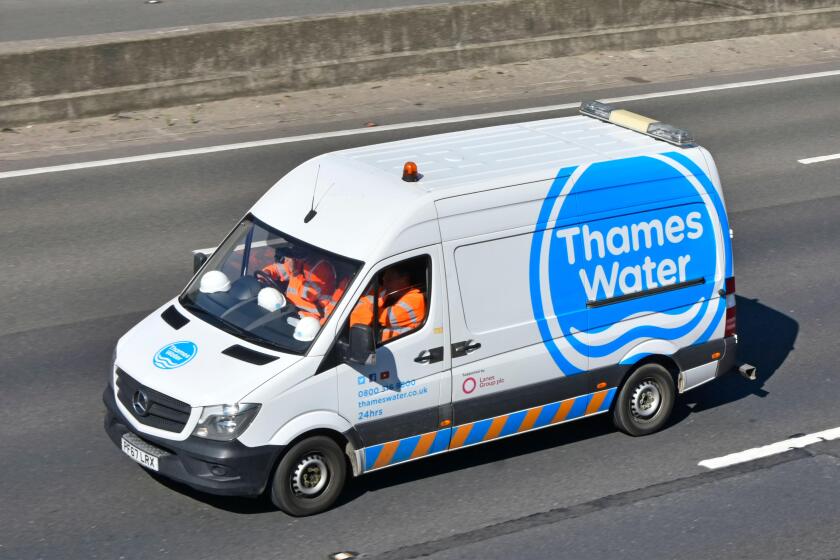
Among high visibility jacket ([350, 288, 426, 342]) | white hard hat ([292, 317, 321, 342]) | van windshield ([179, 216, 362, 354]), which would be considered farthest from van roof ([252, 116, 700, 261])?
white hard hat ([292, 317, 321, 342])

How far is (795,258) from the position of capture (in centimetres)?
1340

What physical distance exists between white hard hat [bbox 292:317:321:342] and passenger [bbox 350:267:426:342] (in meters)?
0.39

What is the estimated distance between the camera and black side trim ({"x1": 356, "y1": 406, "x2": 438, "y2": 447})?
848 centimetres

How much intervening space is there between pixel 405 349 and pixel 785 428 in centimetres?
343

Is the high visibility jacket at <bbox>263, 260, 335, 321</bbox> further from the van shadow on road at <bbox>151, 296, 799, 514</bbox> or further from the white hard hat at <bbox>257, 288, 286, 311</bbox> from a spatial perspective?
the van shadow on road at <bbox>151, 296, 799, 514</bbox>

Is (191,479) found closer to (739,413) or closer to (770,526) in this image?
(770,526)

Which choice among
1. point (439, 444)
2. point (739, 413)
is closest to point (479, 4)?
point (739, 413)

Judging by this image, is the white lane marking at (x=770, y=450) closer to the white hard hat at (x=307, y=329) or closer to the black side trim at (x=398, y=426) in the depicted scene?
the black side trim at (x=398, y=426)

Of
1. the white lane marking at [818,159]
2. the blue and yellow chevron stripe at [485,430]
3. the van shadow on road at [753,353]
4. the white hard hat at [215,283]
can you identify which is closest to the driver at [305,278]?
the white hard hat at [215,283]

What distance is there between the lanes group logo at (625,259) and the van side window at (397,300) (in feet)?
2.77

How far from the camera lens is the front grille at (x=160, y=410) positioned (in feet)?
26.5

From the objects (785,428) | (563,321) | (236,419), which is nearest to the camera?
(236,419)

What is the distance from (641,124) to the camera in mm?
10086

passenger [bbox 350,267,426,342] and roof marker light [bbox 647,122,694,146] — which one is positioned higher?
roof marker light [bbox 647,122,694,146]
